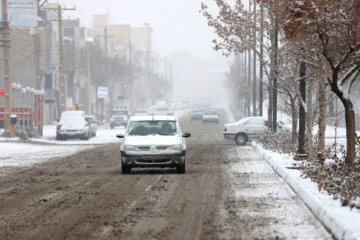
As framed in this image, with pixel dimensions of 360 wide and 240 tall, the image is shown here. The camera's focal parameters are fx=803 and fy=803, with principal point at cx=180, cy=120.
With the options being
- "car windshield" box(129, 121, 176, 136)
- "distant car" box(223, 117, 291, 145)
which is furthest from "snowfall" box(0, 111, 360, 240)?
"distant car" box(223, 117, 291, 145)

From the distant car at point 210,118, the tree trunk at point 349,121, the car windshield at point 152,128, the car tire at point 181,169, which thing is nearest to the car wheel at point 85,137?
the car windshield at point 152,128

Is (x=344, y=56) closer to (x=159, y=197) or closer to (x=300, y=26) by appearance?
(x=300, y=26)

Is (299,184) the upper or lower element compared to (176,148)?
lower

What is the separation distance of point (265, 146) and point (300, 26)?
1637 centimetres

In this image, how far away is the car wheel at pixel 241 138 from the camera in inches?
1614

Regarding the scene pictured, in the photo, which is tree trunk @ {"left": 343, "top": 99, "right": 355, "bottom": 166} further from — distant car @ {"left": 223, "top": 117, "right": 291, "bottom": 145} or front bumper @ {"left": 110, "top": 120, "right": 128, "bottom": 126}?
front bumper @ {"left": 110, "top": 120, "right": 128, "bottom": 126}

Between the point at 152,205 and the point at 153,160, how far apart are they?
276 inches

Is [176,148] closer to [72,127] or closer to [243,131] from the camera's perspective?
[243,131]

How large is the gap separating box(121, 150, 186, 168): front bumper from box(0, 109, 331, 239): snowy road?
32 cm

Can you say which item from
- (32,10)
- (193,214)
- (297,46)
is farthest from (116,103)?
(193,214)

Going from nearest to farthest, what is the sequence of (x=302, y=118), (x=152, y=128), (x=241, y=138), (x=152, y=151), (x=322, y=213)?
(x=322, y=213)
(x=152, y=151)
(x=152, y=128)
(x=302, y=118)
(x=241, y=138)

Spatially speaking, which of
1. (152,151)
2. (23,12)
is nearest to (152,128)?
Answer: (152,151)

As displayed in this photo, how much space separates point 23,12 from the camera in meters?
51.3

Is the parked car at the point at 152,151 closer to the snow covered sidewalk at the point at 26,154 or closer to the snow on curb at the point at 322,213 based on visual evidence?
the snow on curb at the point at 322,213
